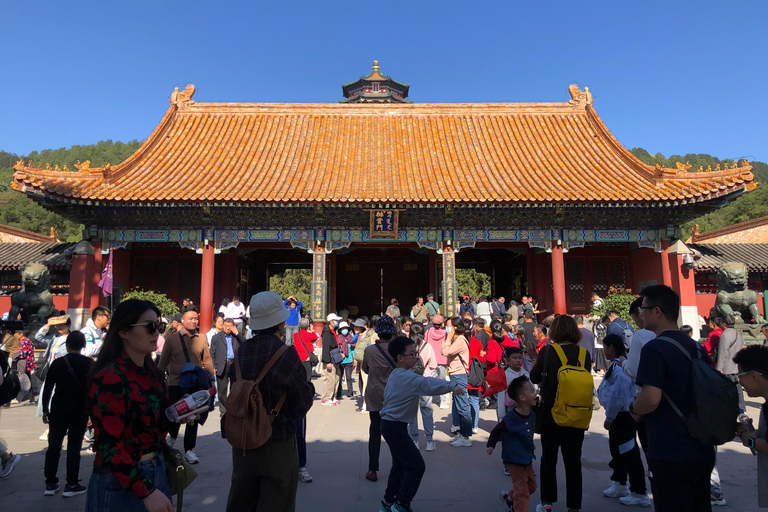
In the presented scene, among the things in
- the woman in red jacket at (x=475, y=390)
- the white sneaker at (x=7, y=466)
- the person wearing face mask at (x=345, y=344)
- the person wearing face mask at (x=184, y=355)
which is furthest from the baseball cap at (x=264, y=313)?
the person wearing face mask at (x=345, y=344)

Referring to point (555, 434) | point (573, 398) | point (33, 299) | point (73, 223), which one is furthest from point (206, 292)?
point (73, 223)

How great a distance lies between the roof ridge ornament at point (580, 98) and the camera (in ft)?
56.6

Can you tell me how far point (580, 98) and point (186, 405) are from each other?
18.1 metres

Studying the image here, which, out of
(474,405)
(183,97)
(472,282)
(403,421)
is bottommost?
(474,405)

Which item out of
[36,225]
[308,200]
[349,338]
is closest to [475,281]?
[308,200]

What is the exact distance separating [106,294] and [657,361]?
1317 cm

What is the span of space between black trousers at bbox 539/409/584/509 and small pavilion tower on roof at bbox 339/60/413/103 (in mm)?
26653

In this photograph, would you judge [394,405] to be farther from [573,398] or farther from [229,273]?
[229,273]

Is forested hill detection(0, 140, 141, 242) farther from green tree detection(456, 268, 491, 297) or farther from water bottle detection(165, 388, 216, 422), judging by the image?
water bottle detection(165, 388, 216, 422)

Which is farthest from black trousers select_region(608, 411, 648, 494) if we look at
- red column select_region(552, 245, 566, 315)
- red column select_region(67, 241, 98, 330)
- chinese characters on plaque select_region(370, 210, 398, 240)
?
red column select_region(67, 241, 98, 330)

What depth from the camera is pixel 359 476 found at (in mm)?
4707

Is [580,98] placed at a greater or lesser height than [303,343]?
greater

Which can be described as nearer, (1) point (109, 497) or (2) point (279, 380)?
(1) point (109, 497)

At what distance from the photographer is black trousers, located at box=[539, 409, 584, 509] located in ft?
11.8
